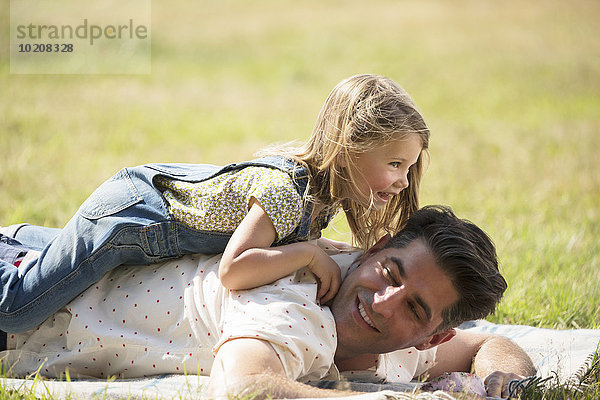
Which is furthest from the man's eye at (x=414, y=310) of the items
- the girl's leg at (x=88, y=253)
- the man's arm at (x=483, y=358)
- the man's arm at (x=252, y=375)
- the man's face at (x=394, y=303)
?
the girl's leg at (x=88, y=253)

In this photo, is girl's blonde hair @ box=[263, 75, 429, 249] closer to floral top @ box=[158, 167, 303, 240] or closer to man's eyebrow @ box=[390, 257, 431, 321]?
floral top @ box=[158, 167, 303, 240]

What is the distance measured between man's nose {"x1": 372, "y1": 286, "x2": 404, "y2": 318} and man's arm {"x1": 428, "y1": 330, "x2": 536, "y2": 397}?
79 centimetres

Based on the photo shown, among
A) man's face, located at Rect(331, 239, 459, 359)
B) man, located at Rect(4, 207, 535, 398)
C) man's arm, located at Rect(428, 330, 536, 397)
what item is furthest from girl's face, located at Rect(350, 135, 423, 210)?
man's arm, located at Rect(428, 330, 536, 397)

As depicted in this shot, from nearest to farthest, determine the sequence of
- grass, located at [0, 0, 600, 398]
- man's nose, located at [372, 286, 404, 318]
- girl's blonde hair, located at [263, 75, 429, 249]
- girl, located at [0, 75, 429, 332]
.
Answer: man's nose, located at [372, 286, 404, 318]
girl, located at [0, 75, 429, 332]
girl's blonde hair, located at [263, 75, 429, 249]
grass, located at [0, 0, 600, 398]

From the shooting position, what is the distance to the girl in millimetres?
3340

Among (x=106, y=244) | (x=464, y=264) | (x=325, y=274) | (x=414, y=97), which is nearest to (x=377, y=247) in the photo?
(x=325, y=274)

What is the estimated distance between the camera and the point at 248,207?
346 centimetres

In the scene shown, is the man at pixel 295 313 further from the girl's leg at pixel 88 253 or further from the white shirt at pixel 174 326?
the girl's leg at pixel 88 253

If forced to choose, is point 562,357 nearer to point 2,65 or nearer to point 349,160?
point 349,160

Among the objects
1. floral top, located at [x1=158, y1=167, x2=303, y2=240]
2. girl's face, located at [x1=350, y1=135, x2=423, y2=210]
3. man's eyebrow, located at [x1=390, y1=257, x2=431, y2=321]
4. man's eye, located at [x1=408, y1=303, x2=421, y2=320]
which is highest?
girl's face, located at [x1=350, y1=135, x2=423, y2=210]

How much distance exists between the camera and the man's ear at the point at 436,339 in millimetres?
3492

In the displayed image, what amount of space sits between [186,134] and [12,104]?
108 inches

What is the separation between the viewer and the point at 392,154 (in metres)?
3.72

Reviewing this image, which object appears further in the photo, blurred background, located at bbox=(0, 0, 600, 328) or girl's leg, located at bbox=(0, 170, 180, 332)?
blurred background, located at bbox=(0, 0, 600, 328)
